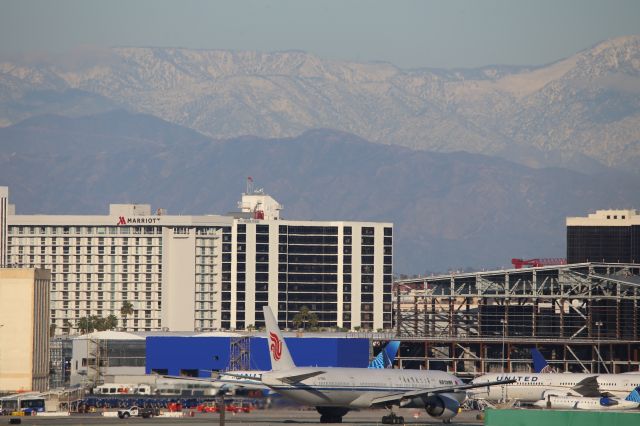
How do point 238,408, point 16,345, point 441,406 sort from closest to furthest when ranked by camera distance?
point 441,406 < point 238,408 < point 16,345

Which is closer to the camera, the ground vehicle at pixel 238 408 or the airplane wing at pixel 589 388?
the ground vehicle at pixel 238 408

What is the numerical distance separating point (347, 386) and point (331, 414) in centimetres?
444

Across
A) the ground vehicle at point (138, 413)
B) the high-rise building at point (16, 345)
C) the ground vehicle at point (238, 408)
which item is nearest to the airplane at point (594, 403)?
the ground vehicle at point (238, 408)

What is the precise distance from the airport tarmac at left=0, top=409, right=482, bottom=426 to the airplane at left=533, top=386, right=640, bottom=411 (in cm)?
917

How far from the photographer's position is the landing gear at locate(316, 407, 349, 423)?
141 meters

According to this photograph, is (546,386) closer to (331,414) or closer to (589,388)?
(589,388)

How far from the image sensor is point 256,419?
14538 centimetres

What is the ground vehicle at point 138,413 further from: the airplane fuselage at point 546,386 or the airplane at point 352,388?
→ the airplane fuselage at point 546,386

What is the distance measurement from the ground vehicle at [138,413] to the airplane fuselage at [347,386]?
71.0ft

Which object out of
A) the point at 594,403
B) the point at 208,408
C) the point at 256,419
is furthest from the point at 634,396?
the point at 208,408

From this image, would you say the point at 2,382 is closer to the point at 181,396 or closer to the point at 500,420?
the point at 181,396

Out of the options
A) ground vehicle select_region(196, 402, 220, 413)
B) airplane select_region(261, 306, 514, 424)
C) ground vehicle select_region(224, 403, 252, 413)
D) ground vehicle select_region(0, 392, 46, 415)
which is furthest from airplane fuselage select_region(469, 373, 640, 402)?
ground vehicle select_region(0, 392, 46, 415)

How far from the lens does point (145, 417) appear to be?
498 ft

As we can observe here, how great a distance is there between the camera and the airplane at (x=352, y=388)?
136 m
